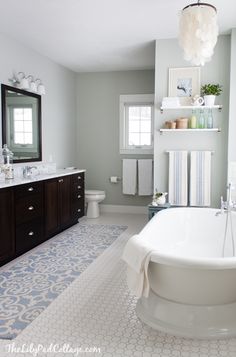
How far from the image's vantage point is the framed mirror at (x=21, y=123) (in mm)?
4238

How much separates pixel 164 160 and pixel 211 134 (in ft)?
2.30

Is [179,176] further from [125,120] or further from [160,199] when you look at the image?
[125,120]

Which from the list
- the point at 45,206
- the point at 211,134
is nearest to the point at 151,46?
the point at 211,134

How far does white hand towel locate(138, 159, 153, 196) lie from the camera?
5980 mm

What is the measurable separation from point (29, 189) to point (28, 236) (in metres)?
0.53

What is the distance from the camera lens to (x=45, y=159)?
5.30 m

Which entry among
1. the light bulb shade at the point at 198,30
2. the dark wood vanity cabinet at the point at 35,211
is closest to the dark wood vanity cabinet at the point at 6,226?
the dark wood vanity cabinet at the point at 35,211

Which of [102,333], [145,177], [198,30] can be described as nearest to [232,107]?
[198,30]

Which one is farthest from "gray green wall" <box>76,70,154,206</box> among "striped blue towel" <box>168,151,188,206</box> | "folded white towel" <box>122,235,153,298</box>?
"folded white towel" <box>122,235,153,298</box>

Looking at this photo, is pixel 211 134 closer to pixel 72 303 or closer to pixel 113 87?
pixel 113 87

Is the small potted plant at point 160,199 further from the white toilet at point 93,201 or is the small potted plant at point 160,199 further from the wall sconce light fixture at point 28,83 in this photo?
the wall sconce light fixture at point 28,83

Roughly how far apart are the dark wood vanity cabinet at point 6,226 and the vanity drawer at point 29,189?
12 centimetres

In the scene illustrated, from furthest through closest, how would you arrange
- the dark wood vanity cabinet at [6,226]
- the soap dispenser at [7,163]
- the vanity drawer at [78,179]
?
the vanity drawer at [78,179] < the soap dispenser at [7,163] < the dark wood vanity cabinet at [6,226]

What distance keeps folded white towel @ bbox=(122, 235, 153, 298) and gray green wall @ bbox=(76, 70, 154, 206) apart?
3886mm
